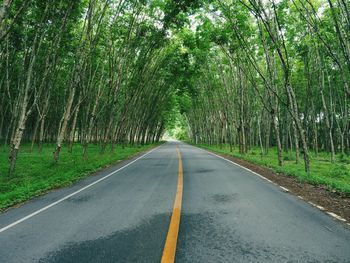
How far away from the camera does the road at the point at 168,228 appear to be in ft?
13.8

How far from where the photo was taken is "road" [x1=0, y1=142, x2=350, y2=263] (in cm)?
422

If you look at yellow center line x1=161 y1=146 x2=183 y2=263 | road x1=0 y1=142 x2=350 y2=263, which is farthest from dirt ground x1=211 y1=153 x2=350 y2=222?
yellow center line x1=161 y1=146 x2=183 y2=263

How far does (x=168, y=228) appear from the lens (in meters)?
5.34

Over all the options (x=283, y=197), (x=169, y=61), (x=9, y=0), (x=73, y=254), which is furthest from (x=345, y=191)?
(x=169, y=61)

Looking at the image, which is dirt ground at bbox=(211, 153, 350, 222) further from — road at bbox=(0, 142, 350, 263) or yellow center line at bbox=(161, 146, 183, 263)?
yellow center line at bbox=(161, 146, 183, 263)

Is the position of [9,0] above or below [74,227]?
above

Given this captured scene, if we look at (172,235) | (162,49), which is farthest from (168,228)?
(162,49)

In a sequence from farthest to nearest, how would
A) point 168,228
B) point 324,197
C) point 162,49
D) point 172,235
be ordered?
point 162,49 < point 324,197 < point 168,228 < point 172,235

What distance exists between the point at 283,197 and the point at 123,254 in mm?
5698

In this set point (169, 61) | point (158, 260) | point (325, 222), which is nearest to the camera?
point (158, 260)

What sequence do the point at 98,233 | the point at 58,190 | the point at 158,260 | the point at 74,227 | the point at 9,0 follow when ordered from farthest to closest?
the point at 58,190
the point at 9,0
the point at 74,227
the point at 98,233
the point at 158,260

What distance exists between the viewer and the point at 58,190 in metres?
10.0

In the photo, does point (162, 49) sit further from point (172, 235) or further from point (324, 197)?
point (172, 235)

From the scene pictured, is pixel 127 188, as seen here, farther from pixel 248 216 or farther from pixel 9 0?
pixel 9 0
